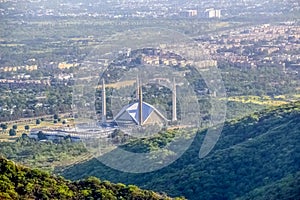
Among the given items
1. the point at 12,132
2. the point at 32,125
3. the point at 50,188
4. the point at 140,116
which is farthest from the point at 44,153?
the point at 50,188

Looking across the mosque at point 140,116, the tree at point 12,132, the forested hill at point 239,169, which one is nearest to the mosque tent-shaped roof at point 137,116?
the mosque at point 140,116

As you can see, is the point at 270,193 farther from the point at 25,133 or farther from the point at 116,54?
the point at 116,54

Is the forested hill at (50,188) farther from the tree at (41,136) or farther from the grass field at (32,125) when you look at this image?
the grass field at (32,125)

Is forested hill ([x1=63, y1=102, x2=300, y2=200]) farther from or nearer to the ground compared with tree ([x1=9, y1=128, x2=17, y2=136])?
farther from the ground

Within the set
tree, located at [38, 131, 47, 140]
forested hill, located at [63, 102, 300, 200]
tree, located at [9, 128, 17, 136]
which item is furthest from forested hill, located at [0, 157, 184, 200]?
tree, located at [9, 128, 17, 136]

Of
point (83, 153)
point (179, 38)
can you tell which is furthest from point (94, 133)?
point (179, 38)

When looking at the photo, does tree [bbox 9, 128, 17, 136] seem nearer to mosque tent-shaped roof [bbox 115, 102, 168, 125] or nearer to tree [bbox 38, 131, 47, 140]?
tree [bbox 38, 131, 47, 140]
